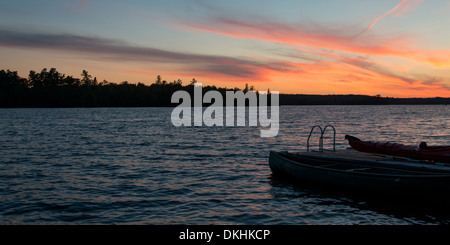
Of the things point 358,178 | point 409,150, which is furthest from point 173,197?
point 409,150

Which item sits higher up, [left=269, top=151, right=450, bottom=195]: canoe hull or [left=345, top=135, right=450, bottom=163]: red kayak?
[left=345, top=135, right=450, bottom=163]: red kayak

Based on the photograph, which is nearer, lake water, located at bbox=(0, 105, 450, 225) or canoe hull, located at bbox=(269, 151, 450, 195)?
lake water, located at bbox=(0, 105, 450, 225)

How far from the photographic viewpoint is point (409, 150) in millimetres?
19922

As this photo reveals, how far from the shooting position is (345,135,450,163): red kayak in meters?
18.3

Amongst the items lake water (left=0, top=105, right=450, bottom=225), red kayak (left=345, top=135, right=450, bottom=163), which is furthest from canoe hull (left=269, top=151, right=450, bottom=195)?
red kayak (left=345, top=135, right=450, bottom=163)

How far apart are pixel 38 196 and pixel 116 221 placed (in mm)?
5430

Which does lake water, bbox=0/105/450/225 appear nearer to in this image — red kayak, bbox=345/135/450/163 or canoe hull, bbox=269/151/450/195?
canoe hull, bbox=269/151/450/195

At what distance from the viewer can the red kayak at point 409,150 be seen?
18.3 m

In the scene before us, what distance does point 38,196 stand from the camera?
620 inches

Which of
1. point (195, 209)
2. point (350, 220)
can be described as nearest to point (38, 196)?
point (195, 209)

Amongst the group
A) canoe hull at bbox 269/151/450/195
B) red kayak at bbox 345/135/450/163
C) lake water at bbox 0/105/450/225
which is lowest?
lake water at bbox 0/105/450/225

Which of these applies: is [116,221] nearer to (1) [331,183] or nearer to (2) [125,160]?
(1) [331,183]

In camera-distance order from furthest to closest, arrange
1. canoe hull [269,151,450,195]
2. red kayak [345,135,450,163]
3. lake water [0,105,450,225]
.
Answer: red kayak [345,135,450,163] < canoe hull [269,151,450,195] < lake water [0,105,450,225]

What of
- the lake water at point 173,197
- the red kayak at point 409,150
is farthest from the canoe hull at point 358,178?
the red kayak at point 409,150
